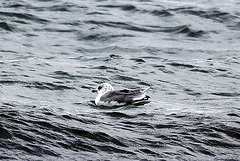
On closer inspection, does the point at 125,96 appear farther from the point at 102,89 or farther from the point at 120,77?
the point at 120,77

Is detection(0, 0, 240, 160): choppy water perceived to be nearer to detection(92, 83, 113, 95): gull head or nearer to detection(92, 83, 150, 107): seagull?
detection(92, 83, 150, 107): seagull

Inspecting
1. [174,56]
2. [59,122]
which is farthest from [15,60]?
[59,122]

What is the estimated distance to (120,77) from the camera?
16.2 m

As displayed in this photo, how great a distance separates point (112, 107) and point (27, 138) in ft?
15.3

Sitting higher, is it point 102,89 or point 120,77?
point 102,89

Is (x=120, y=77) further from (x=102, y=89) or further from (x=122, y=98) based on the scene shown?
(x=122, y=98)

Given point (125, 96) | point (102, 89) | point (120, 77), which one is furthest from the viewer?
point (120, 77)

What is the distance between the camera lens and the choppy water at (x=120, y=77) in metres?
8.66

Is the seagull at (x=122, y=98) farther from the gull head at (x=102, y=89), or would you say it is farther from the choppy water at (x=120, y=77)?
the gull head at (x=102, y=89)

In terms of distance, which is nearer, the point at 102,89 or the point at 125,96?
the point at 125,96

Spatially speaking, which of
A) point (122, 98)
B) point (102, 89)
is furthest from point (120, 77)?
point (122, 98)

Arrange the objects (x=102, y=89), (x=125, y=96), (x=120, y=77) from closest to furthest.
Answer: (x=125, y=96) < (x=102, y=89) < (x=120, y=77)

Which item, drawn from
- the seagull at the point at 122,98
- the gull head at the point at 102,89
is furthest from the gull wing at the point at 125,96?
the gull head at the point at 102,89

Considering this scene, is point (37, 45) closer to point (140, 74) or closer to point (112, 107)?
point (140, 74)
